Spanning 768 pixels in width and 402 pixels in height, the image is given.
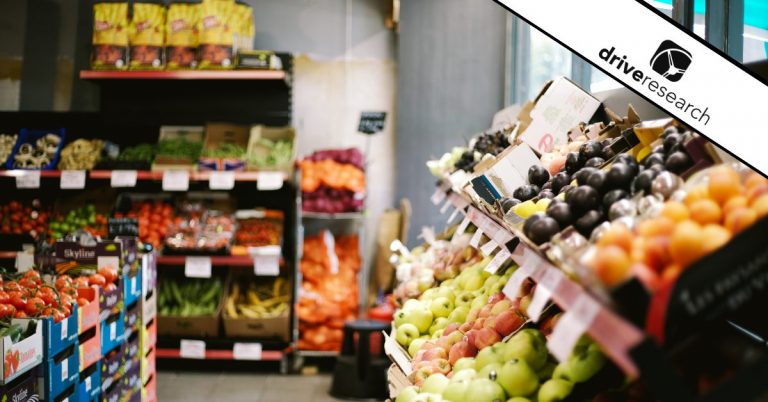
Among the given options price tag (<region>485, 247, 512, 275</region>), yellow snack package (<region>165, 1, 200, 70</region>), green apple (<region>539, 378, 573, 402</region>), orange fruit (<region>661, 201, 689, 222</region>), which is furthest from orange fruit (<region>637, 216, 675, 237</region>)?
yellow snack package (<region>165, 1, 200, 70</region>)

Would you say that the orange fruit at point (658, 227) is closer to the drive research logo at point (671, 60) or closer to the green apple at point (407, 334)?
the drive research logo at point (671, 60)

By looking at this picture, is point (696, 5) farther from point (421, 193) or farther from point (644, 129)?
point (421, 193)

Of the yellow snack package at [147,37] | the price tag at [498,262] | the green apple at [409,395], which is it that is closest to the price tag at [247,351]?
the yellow snack package at [147,37]

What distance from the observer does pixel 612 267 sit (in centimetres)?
122

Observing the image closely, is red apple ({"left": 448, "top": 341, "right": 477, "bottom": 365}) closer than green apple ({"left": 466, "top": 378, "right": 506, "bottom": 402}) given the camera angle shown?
No

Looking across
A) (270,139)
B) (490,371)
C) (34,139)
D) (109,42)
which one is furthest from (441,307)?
(34,139)

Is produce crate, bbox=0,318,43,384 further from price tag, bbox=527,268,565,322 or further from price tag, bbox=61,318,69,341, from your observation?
price tag, bbox=527,268,565,322

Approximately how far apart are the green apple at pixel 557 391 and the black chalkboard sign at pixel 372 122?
175 inches

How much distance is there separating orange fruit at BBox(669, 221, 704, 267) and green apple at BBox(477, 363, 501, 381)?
3.02ft

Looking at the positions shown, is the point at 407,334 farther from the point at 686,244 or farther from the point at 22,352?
the point at 686,244

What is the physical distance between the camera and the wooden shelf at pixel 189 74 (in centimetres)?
615

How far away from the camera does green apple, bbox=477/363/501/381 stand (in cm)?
207

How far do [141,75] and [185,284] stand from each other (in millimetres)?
1693

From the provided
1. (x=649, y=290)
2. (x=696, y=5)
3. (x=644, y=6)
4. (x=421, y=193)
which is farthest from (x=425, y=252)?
(x=649, y=290)
